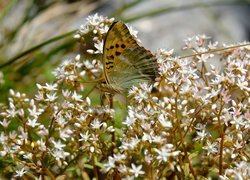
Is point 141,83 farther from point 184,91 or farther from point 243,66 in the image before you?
point 243,66

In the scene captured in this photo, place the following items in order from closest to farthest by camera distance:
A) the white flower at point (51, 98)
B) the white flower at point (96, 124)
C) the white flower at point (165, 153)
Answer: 1. the white flower at point (165, 153)
2. the white flower at point (96, 124)
3. the white flower at point (51, 98)

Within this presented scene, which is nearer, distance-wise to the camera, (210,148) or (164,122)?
(164,122)

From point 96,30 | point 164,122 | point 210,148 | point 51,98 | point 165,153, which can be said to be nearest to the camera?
point 165,153

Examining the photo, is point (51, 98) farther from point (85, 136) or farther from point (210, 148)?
point (210, 148)

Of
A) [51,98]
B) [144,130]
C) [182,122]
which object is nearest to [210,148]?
[182,122]

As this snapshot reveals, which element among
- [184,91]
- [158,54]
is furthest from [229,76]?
[158,54]

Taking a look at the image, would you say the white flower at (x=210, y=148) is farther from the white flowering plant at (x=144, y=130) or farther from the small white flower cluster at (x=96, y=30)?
the small white flower cluster at (x=96, y=30)

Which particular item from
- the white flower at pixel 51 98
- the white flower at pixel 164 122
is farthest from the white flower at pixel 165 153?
the white flower at pixel 51 98
